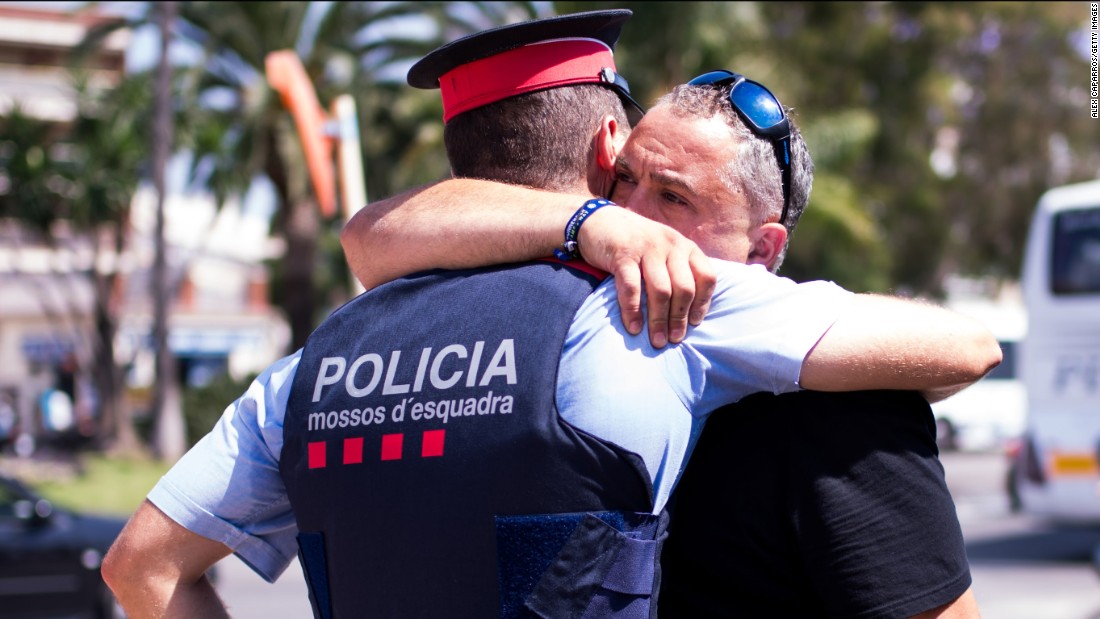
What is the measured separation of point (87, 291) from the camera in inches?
1396

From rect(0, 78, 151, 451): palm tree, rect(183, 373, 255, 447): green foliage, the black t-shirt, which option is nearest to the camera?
the black t-shirt

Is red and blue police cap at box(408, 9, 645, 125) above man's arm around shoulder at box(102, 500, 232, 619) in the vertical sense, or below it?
above

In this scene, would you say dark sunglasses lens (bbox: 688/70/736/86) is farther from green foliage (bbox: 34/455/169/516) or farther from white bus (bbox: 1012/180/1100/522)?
green foliage (bbox: 34/455/169/516)

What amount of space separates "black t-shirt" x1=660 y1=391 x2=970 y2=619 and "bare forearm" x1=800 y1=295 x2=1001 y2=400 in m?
0.04

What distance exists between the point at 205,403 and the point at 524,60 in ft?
64.1

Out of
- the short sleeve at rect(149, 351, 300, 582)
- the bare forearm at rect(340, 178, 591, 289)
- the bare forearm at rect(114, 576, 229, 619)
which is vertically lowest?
the bare forearm at rect(114, 576, 229, 619)

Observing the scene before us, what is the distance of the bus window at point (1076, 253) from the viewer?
1192 cm

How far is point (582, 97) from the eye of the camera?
1780 millimetres

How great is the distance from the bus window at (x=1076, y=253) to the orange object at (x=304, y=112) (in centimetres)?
772

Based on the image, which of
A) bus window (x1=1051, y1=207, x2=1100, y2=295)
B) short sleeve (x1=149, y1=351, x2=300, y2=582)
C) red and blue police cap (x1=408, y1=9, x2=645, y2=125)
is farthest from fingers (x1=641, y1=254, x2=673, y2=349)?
bus window (x1=1051, y1=207, x2=1100, y2=295)

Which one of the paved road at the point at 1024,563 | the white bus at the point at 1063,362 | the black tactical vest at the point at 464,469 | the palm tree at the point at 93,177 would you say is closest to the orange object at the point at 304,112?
the paved road at the point at 1024,563

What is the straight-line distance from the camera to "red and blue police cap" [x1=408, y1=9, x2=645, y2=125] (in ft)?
5.74

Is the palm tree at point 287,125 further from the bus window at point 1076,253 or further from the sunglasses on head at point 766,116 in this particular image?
the sunglasses on head at point 766,116

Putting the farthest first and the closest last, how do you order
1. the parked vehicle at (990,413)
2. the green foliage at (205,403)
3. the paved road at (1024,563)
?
the parked vehicle at (990,413), the green foliage at (205,403), the paved road at (1024,563)
